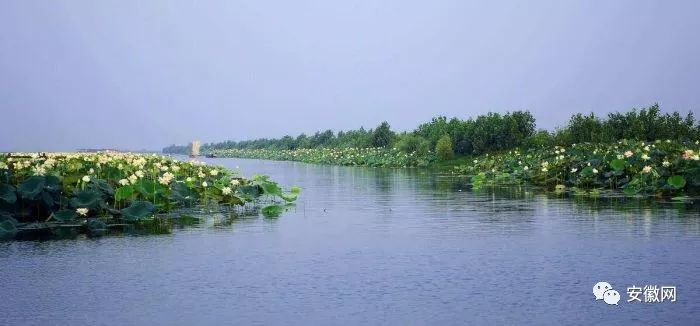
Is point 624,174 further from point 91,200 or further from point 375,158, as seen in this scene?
point 375,158

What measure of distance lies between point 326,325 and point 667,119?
38.1m

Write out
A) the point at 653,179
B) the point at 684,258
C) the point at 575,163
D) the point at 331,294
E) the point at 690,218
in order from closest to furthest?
the point at 331,294
the point at 684,258
the point at 690,218
the point at 653,179
the point at 575,163

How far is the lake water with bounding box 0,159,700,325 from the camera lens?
7.05 meters

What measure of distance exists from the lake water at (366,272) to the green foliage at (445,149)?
37305 mm

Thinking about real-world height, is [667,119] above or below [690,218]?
above

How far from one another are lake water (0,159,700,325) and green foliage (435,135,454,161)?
37305 millimetres

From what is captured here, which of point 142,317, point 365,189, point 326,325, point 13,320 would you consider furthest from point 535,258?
point 365,189

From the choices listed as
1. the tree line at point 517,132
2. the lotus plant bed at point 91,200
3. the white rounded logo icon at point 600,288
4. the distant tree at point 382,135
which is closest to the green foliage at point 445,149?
the tree line at point 517,132

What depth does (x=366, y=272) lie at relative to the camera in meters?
9.09

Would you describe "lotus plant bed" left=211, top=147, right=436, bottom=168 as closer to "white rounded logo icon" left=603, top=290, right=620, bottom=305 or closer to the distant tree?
the distant tree

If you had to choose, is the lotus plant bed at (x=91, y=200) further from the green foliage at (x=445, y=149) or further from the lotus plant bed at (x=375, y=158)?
the lotus plant bed at (x=375, y=158)

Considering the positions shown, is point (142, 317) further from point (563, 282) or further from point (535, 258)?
point (535, 258)

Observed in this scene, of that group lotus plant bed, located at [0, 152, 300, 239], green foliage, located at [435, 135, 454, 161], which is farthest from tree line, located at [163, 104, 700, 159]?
lotus plant bed, located at [0, 152, 300, 239]

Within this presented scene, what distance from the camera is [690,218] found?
1402 centimetres
